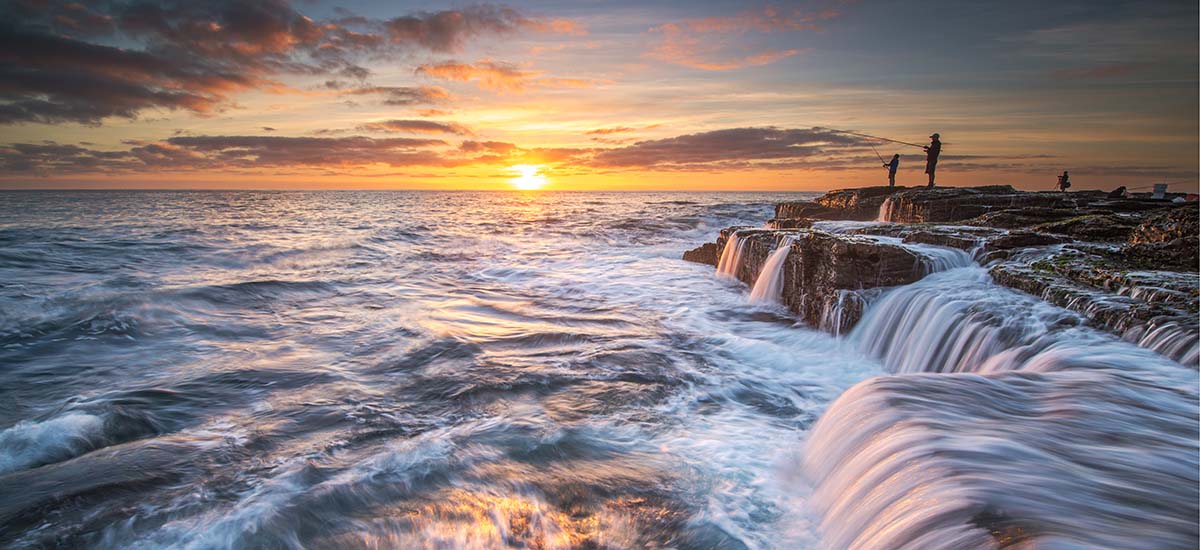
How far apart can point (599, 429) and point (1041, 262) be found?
593 cm

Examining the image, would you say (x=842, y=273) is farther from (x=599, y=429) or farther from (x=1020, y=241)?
(x=599, y=429)

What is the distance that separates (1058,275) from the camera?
239 inches

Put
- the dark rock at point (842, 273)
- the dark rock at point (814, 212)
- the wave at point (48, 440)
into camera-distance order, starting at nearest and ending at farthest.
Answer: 1. the wave at point (48, 440)
2. the dark rock at point (842, 273)
3. the dark rock at point (814, 212)

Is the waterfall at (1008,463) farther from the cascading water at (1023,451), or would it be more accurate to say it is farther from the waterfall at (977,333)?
the waterfall at (977,333)

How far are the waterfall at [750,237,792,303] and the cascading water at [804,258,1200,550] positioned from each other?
4.65m

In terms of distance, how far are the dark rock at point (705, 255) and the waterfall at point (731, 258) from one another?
0.90 metres

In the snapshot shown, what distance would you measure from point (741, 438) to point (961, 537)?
2.48 metres

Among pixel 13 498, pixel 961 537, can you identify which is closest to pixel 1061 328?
pixel 961 537

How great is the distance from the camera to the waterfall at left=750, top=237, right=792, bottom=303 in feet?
32.7

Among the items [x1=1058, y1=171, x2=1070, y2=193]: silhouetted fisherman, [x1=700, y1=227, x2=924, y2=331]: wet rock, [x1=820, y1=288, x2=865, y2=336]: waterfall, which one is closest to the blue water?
[x1=820, y1=288, x2=865, y2=336]: waterfall

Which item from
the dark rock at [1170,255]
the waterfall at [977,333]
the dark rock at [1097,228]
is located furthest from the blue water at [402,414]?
the dark rock at [1097,228]

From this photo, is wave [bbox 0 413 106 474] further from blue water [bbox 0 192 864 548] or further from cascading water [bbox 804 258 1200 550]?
cascading water [bbox 804 258 1200 550]

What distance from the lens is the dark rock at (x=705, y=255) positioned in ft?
50.0

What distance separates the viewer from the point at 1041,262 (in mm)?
6625
